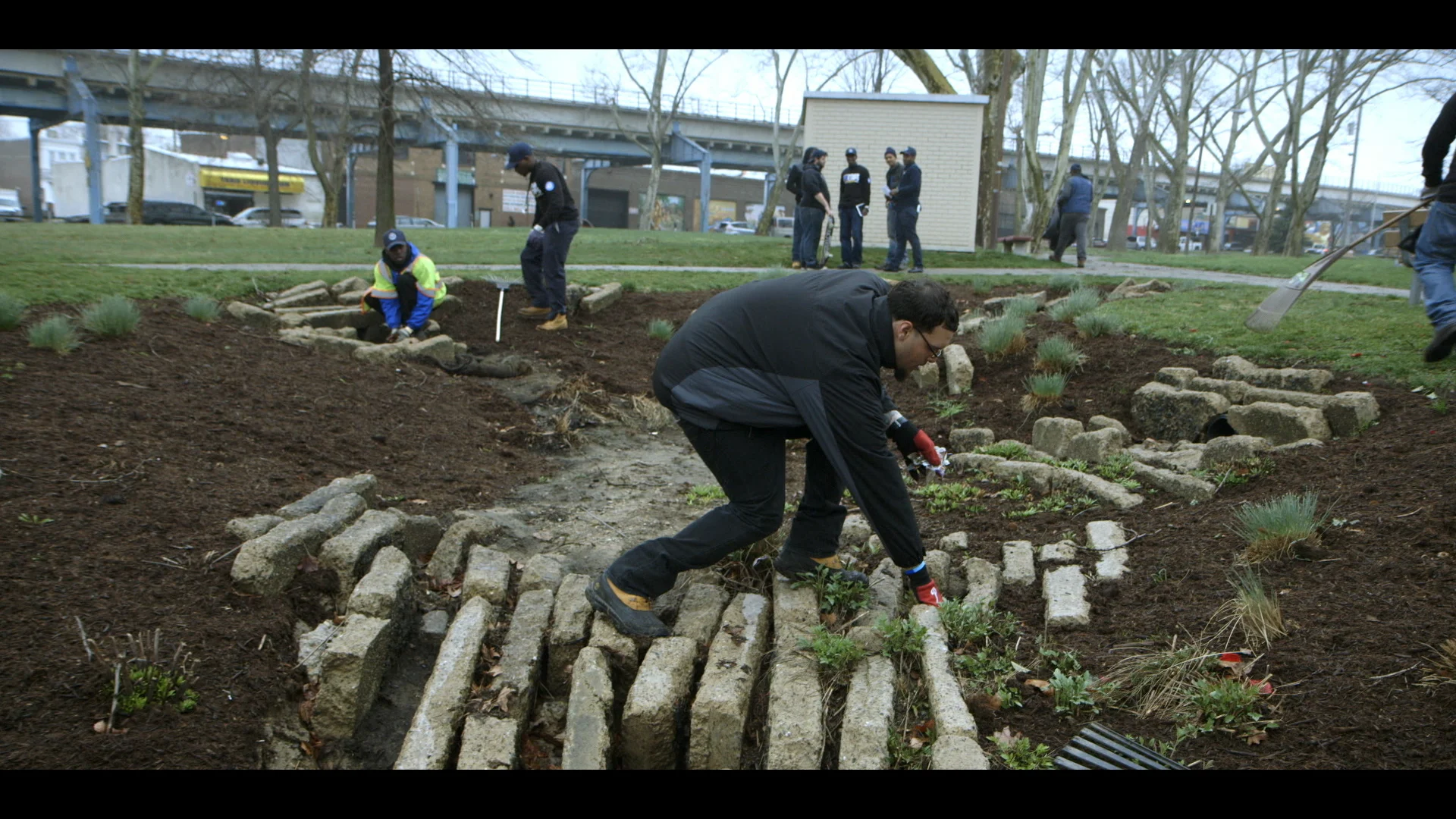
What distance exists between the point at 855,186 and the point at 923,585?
10284 mm

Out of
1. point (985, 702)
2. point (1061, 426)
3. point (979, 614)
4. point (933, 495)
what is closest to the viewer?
point (985, 702)

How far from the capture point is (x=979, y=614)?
12.9 feet

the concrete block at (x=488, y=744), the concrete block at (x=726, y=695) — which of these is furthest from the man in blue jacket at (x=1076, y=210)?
the concrete block at (x=488, y=744)

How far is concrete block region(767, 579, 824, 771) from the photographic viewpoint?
3246mm

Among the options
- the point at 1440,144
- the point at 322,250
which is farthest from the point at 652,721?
the point at 322,250

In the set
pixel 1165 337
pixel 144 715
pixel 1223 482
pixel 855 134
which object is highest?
pixel 855 134

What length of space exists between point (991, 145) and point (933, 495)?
16030 millimetres

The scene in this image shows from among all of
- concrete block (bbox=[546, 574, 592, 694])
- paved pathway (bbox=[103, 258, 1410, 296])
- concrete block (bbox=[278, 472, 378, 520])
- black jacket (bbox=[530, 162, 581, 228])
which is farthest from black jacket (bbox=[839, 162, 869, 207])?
concrete block (bbox=[546, 574, 592, 694])

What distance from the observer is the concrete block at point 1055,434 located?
632 centimetres

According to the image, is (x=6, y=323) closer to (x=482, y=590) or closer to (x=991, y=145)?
(x=482, y=590)

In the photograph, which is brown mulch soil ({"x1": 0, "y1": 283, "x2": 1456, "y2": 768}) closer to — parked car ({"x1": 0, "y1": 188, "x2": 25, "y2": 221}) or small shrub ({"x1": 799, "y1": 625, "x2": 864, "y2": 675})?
small shrub ({"x1": 799, "y1": 625, "x2": 864, "y2": 675})

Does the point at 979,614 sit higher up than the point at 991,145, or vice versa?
the point at 991,145

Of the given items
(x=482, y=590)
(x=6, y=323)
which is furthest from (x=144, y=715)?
(x=6, y=323)

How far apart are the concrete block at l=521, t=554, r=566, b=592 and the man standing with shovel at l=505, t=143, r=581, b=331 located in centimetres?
570
